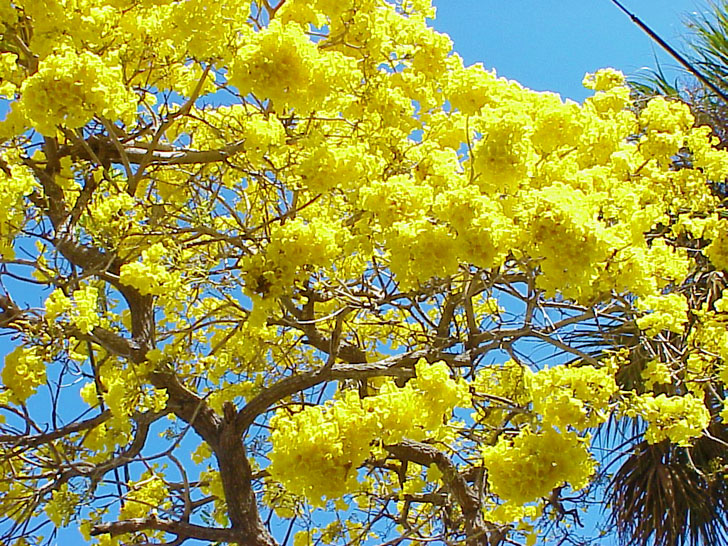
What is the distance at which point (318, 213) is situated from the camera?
14.8 ft

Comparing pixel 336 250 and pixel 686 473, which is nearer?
pixel 336 250

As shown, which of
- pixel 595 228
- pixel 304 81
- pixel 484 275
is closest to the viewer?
pixel 595 228

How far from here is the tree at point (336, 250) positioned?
320 cm

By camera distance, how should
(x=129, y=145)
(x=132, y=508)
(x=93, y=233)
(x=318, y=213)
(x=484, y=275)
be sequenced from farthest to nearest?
1. (x=132, y=508)
2. (x=129, y=145)
3. (x=318, y=213)
4. (x=484, y=275)
5. (x=93, y=233)

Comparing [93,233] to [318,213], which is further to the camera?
[318,213]

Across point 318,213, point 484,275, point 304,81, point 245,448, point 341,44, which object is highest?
point 341,44

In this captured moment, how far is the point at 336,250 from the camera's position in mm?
3480

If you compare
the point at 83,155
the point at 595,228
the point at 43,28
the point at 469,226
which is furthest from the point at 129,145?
the point at 595,228

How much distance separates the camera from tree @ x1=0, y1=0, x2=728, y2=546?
3.20m

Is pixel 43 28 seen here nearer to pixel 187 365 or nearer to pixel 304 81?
pixel 304 81

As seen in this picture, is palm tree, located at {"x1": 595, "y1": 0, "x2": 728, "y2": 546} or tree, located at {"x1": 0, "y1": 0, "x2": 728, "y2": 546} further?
palm tree, located at {"x1": 595, "y1": 0, "x2": 728, "y2": 546}

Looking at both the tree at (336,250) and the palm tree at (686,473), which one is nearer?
the tree at (336,250)

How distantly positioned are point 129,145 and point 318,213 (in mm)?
1195

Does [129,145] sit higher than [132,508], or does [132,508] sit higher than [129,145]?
[129,145]
